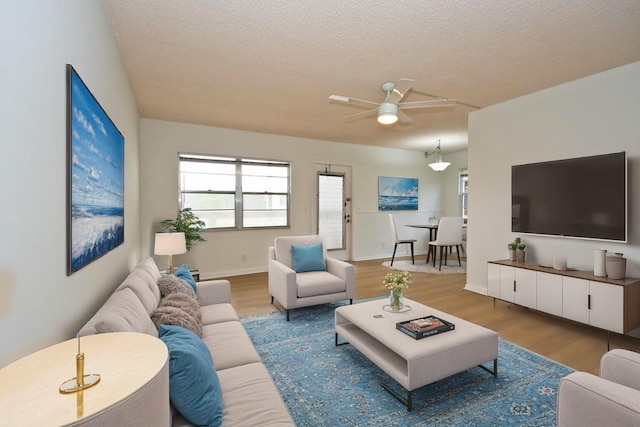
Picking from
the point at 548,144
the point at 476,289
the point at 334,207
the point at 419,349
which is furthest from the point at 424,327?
the point at 334,207

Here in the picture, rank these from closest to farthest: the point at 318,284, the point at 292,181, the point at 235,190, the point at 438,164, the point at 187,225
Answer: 1. the point at 318,284
2. the point at 187,225
3. the point at 235,190
4. the point at 292,181
5. the point at 438,164

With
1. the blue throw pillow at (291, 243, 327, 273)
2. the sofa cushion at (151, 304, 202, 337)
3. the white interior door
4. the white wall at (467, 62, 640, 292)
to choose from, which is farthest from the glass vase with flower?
the white interior door

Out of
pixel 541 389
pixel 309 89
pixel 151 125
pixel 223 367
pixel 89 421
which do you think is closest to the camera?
pixel 89 421

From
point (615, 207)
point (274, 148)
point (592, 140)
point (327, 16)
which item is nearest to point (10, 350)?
point (327, 16)

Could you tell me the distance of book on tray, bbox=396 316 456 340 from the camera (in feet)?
6.54

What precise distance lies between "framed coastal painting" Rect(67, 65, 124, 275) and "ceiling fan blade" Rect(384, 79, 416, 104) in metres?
2.23

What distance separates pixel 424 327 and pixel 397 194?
5437mm

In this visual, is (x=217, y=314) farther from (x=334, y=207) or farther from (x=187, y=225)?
(x=334, y=207)

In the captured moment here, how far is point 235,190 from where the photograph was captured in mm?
5340

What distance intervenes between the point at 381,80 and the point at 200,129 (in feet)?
10.6

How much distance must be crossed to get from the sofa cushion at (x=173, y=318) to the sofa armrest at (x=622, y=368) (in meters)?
2.12

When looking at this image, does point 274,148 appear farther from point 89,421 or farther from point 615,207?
point 89,421

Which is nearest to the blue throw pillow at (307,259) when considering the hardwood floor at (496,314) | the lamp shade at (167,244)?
the hardwood floor at (496,314)

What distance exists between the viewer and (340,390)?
202cm
